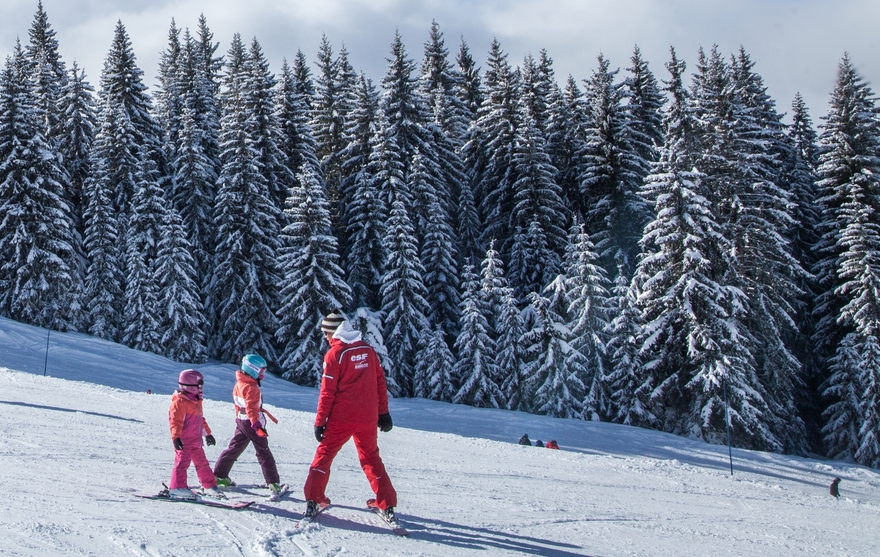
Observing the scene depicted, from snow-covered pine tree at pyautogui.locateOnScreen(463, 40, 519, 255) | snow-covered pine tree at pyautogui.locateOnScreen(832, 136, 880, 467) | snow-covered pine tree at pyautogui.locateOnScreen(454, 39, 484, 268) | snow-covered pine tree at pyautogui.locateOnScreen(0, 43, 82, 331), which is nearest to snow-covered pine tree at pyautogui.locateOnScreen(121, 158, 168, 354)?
snow-covered pine tree at pyautogui.locateOnScreen(0, 43, 82, 331)

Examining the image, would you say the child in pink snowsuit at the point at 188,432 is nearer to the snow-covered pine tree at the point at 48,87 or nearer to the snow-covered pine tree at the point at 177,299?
the snow-covered pine tree at the point at 177,299

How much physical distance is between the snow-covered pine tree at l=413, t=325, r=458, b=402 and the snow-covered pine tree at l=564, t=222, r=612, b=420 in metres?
5.33

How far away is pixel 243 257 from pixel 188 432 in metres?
29.1

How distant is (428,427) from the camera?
23.4 m

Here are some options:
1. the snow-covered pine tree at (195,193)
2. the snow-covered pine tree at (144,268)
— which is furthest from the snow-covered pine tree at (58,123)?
the snow-covered pine tree at (195,193)

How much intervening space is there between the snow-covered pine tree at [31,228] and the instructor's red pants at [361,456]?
99.2 ft

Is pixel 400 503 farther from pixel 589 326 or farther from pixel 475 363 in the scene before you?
pixel 589 326

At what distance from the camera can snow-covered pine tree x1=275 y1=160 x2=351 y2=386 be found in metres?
31.1

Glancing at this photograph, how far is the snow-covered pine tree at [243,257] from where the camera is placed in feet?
113

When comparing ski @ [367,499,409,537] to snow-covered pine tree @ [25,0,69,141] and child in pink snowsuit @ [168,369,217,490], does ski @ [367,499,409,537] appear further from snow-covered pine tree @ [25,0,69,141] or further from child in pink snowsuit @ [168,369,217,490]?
snow-covered pine tree @ [25,0,69,141]

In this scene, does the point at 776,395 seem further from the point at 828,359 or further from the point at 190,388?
the point at 190,388

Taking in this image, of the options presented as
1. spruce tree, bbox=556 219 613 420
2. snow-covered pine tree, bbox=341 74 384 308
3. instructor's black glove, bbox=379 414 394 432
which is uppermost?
snow-covered pine tree, bbox=341 74 384 308

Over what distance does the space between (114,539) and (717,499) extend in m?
8.50

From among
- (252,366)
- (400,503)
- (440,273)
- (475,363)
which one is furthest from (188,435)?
(440,273)
